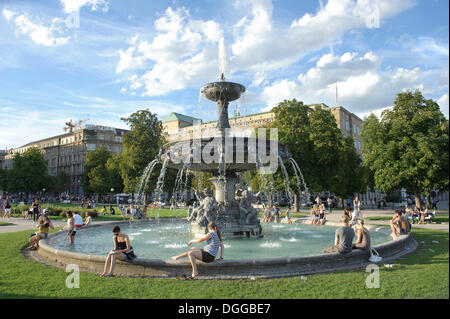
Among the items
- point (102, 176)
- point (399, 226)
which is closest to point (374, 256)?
point (399, 226)

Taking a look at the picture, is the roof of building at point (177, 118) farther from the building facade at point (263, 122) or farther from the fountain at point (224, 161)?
the fountain at point (224, 161)

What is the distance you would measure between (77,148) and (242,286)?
100203 mm

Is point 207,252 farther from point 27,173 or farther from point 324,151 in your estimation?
point 27,173

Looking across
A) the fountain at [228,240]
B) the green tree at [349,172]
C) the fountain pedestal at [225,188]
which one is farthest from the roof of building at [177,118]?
the fountain pedestal at [225,188]

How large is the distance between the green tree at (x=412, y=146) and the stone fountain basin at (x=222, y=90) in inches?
619

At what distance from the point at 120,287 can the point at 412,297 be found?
5.12 metres

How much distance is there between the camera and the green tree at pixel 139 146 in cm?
4150

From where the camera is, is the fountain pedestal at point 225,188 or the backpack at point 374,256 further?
the fountain pedestal at point 225,188

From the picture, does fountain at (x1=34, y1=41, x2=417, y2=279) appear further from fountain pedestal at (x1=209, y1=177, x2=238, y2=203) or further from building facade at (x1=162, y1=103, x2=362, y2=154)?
building facade at (x1=162, y1=103, x2=362, y2=154)

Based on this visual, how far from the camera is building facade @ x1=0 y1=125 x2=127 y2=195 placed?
93.2 m

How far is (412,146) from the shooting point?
23.9 m

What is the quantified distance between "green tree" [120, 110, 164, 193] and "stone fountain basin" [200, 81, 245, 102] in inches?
1119

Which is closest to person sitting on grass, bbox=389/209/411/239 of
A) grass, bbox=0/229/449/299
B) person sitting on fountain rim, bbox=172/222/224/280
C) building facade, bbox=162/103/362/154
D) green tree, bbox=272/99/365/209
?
grass, bbox=0/229/449/299
